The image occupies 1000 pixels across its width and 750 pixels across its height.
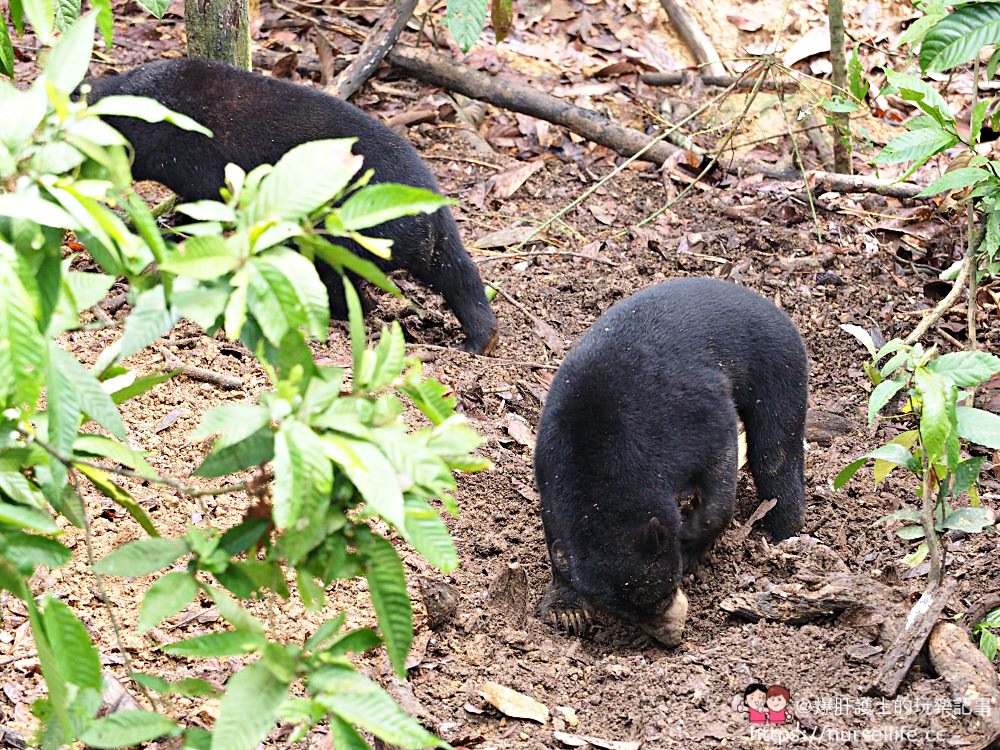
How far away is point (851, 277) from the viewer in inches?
256

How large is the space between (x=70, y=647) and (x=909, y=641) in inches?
108

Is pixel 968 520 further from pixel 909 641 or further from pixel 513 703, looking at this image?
pixel 513 703

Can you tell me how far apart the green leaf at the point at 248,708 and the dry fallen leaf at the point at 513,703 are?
1.91 meters

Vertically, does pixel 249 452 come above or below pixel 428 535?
above

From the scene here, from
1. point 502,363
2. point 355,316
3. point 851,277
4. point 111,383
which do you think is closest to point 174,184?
point 502,363

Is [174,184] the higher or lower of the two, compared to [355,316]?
lower

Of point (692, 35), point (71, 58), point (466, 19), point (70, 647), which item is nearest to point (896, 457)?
point (466, 19)

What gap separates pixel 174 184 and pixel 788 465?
374 cm

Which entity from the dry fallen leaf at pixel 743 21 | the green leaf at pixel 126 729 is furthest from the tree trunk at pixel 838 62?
the green leaf at pixel 126 729

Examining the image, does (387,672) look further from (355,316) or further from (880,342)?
(880,342)

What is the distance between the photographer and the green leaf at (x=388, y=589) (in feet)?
6.23

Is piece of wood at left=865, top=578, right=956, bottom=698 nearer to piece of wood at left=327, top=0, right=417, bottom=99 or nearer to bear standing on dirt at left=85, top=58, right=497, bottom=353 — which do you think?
bear standing on dirt at left=85, top=58, right=497, bottom=353

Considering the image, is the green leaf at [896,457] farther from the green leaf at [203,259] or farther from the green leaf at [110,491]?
the green leaf at [203,259]

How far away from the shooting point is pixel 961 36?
10.6 ft
